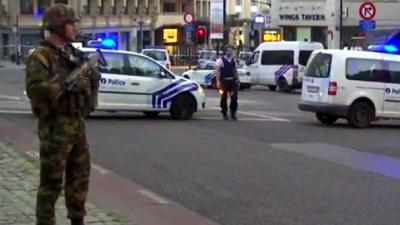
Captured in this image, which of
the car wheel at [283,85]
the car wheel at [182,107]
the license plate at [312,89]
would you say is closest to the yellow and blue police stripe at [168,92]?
the car wheel at [182,107]

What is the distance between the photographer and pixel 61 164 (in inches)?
241

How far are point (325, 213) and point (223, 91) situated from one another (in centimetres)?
1161

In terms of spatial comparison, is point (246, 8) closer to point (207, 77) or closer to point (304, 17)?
point (304, 17)

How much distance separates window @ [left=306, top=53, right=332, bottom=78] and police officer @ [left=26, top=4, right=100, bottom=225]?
13466 millimetres

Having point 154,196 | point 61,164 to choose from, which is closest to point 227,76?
point 154,196

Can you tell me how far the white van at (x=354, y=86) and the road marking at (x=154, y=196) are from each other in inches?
405

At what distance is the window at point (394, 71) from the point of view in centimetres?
1946

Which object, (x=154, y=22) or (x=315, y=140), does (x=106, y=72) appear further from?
(x=154, y=22)

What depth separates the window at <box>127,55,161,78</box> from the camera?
19172 mm

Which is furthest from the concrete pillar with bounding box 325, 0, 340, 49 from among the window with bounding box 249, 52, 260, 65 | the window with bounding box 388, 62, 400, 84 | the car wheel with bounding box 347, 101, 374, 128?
the car wheel with bounding box 347, 101, 374, 128

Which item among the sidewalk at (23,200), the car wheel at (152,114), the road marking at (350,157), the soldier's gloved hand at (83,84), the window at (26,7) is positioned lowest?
the car wheel at (152,114)

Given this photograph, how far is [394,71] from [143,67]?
237 inches

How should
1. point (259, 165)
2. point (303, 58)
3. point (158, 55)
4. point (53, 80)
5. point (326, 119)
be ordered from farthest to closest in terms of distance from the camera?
point (158, 55), point (303, 58), point (326, 119), point (259, 165), point (53, 80)

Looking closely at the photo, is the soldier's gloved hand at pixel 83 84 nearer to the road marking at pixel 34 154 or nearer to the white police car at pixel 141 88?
the road marking at pixel 34 154
